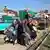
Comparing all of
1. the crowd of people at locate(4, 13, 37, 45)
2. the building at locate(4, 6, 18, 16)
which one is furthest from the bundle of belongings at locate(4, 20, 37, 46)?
the building at locate(4, 6, 18, 16)

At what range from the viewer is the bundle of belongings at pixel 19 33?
9.45 feet

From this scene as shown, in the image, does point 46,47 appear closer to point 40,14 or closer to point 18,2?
point 40,14

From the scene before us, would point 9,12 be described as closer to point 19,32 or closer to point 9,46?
point 19,32

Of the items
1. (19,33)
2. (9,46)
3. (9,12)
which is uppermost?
(9,12)

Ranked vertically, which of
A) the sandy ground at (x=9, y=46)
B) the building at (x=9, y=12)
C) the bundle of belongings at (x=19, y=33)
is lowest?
the sandy ground at (x=9, y=46)

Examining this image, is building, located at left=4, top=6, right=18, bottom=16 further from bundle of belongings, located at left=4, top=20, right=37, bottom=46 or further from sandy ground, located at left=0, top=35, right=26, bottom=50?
sandy ground, located at left=0, top=35, right=26, bottom=50

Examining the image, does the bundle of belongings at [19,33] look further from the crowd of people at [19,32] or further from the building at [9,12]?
the building at [9,12]

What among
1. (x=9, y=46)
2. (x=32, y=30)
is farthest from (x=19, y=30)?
(x=9, y=46)

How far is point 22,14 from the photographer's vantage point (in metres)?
2.96

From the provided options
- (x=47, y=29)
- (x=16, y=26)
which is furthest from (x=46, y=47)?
(x=16, y=26)

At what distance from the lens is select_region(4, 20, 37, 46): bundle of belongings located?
2.88m

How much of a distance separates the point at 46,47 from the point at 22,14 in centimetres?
85

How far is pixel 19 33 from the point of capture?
2.92 metres

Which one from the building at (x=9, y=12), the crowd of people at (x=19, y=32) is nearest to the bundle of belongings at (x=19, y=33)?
the crowd of people at (x=19, y=32)
